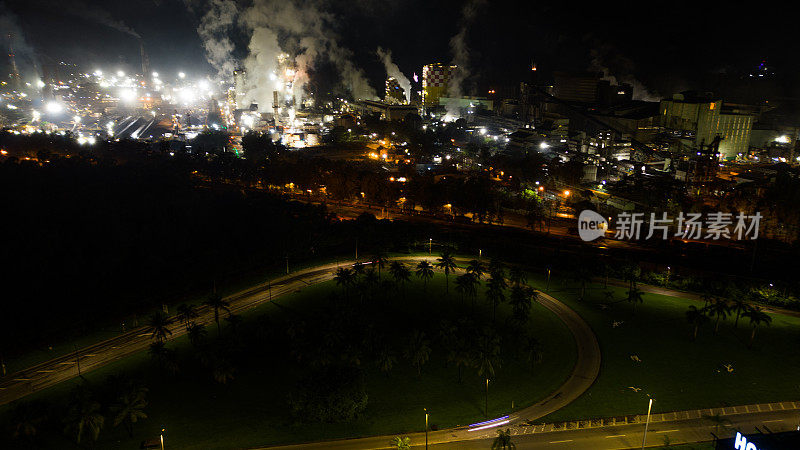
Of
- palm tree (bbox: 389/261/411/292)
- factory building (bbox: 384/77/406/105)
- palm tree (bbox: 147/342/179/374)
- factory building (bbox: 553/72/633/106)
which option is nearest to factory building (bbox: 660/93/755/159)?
factory building (bbox: 553/72/633/106)

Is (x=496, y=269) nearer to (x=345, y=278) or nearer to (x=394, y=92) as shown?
(x=345, y=278)

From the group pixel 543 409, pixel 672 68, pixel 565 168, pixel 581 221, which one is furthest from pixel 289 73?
pixel 543 409

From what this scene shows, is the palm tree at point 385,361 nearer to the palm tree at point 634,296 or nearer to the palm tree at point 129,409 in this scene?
the palm tree at point 129,409

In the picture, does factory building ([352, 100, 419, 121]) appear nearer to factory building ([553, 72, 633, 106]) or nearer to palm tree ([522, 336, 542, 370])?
factory building ([553, 72, 633, 106])

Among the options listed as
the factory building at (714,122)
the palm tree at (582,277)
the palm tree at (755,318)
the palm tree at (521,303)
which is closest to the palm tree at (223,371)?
the palm tree at (521,303)

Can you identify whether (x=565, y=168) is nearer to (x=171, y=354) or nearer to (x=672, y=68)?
(x=171, y=354)
